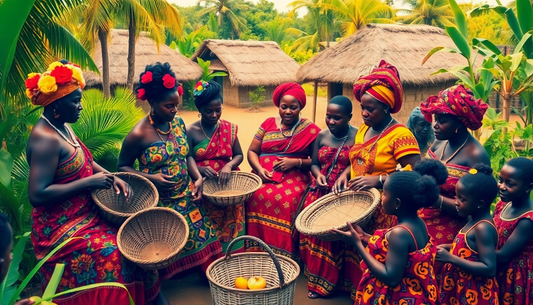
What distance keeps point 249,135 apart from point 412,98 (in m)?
4.81

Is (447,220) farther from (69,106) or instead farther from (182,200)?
(69,106)

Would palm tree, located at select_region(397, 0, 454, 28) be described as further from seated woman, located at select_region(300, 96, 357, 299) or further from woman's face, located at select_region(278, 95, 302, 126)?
seated woman, located at select_region(300, 96, 357, 299)

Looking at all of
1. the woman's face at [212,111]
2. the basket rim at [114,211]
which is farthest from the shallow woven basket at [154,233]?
the woman's face at [212,111]

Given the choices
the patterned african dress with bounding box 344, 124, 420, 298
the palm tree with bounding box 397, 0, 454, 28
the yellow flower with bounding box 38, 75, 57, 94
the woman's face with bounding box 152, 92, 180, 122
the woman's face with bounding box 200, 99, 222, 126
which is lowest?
the patterned african dress with bounding box 344, 124, 420, 298

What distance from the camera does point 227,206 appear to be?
430 centimetres

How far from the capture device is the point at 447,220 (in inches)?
132

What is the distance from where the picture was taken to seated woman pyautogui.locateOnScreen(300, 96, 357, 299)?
13.3 ft

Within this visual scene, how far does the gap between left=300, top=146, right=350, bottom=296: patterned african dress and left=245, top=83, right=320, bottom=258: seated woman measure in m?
0.28

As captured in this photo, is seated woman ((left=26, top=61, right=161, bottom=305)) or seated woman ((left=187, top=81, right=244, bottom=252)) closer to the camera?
seated woman ((left=26, top=61, right=161, bottom=305))

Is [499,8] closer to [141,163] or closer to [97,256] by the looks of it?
[141,163]

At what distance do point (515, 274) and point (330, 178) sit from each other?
165cm

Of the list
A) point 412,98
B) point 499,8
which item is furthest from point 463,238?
point 412,98

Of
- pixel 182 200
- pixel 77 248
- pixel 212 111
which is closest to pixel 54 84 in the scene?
pixel 77 248

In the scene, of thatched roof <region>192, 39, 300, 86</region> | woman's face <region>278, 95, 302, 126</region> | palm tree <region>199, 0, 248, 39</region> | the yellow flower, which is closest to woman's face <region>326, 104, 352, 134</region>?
woman's face <region>278, 95, 302, 126</region>
